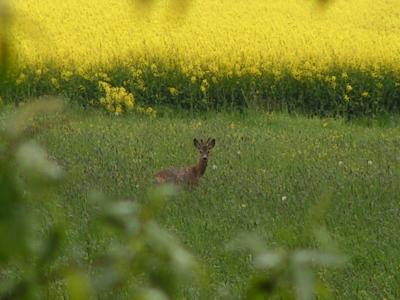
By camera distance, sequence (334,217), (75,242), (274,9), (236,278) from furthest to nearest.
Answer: (274,9) < (334,217) < (75,242) < (236,278)

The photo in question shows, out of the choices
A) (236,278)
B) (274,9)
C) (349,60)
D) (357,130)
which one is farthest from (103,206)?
(274,9)

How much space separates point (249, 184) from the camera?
7.48 metres

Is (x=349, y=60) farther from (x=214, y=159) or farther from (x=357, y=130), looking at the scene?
(x=214, y=159)

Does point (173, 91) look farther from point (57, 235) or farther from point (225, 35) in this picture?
point (57, 235)

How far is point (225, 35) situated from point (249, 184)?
8.14 metres

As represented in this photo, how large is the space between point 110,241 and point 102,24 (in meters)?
11.2

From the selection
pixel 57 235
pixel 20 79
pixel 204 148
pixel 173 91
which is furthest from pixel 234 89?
pixel 57 235

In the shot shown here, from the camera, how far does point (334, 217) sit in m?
6.63

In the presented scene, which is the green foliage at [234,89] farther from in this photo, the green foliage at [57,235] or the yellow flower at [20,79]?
the green foliage at [57,235]

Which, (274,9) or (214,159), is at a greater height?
(214,159)

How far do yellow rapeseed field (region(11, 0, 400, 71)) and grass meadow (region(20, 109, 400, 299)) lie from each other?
66.9 inches

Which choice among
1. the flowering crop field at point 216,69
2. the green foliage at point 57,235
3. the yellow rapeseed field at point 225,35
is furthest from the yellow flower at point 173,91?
the green foliage at point 57,235

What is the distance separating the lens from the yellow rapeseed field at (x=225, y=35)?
43.7 ft

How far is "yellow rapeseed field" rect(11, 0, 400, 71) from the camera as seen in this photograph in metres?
13.3
